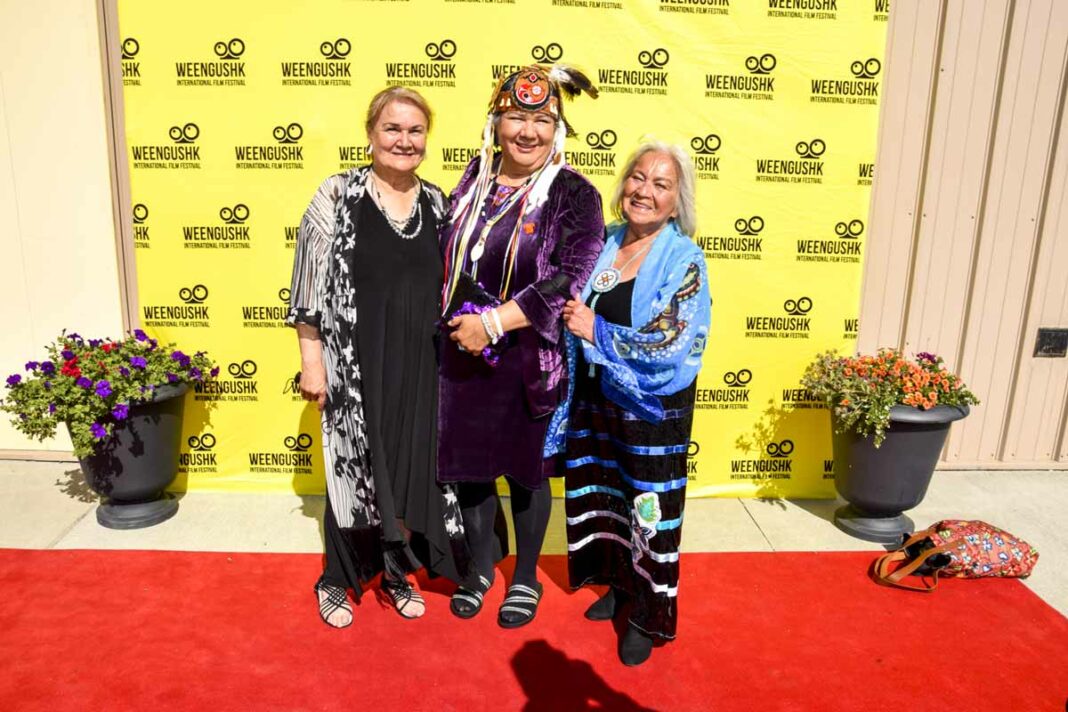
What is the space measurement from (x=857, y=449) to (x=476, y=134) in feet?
8.19

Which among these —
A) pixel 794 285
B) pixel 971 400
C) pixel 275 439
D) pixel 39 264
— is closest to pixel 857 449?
pixel 971 400

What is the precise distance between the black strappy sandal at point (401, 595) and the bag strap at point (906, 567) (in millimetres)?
1996

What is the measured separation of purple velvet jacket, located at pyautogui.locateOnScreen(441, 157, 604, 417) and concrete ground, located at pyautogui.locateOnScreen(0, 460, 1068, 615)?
1.34m

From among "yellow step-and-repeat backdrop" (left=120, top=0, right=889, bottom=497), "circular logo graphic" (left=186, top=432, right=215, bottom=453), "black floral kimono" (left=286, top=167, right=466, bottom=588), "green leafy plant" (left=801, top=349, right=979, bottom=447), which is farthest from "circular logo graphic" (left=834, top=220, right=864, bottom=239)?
"circular logo graphic" (left=186, top=432, right=215, bottom=453)

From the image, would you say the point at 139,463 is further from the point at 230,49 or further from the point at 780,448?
the point at 780,448

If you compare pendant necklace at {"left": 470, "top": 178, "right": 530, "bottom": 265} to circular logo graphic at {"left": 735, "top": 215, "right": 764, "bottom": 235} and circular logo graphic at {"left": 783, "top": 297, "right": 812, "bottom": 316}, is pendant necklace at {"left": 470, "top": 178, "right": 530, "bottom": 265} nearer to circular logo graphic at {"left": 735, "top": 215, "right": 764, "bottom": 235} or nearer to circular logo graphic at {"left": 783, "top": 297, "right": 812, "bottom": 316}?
circular logo graphic at {"left": 735, "top": 215, "right": 764, "bottom": 235}

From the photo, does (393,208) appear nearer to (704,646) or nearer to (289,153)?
(289,153)

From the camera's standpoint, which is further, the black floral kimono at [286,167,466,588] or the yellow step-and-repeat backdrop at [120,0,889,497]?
the yellow step-and-repeat backdrop at [120,0,889,497]

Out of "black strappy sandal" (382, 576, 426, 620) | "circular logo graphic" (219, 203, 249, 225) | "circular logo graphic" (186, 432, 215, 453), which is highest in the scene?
"circular logo graphic" (219, 203, 249, 225)

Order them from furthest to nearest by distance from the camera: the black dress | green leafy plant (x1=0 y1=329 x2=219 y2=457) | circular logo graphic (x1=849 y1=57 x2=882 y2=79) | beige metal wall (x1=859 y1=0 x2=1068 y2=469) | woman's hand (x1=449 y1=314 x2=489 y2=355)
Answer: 1. beige metal wall (x1=859 y1=0 x2=1068 y2=469)
2. circular logo graphic (x1=849 y1=57 x2=882 y2=79)
3. green leafy plant (x1=0 y1=329 x2=219 y2=457)
4. the black dress
5. woman's hand (x1=449 y1=314 x2=489 y2=355)

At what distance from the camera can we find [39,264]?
12.6 feet

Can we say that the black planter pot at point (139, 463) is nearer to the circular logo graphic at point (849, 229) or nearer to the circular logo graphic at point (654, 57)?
the circular logo graphic at point (654, 57)

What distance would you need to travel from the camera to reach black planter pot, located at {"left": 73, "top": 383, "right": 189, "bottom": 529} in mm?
3305

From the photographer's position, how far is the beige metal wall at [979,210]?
12.1 feet
